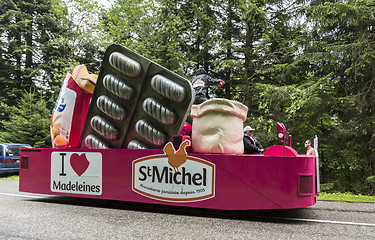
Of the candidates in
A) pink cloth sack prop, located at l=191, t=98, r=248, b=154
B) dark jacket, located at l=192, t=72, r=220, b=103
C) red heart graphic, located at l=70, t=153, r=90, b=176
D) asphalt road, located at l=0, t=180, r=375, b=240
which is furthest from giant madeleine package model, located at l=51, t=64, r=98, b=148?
pink cloth sack prop, located at l=191, t=98, r=248, b=154

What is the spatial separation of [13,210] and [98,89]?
272 cm

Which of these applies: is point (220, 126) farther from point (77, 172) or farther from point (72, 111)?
point (72, 111)

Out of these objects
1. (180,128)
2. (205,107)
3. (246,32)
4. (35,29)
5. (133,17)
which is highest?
(35,29)

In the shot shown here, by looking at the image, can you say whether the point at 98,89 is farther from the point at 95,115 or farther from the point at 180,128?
the point at 180,128

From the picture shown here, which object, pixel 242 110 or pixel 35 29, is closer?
pixel 242 110

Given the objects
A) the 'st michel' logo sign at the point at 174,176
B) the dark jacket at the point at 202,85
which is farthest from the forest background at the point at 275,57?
the 'st michel' logo sign at the point at 174,176

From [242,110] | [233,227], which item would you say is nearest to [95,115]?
[242,110]

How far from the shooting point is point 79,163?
6.33 meters

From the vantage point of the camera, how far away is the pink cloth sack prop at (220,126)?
208 inches

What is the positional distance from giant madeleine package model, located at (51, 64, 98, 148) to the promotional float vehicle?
0.14ft

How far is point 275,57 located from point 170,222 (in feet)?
36.5

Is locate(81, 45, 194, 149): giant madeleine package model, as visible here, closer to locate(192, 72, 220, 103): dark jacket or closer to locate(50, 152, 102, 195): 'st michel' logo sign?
locate(50, 152, 102, 195): 'st michel' logo sign

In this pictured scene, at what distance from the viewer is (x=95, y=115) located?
645 centimetres

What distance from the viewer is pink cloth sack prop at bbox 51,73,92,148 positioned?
22.2 ft
